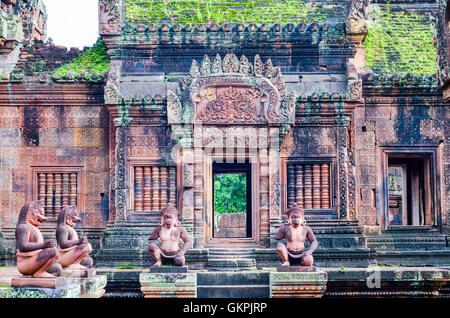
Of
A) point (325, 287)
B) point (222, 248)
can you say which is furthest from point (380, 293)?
point (222, 248)

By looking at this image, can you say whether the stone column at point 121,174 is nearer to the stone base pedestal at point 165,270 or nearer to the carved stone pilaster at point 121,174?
the carved stone pilaster at point 121,174

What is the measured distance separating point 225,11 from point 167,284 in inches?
276

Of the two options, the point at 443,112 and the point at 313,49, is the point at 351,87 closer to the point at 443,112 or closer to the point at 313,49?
the point at 313,49

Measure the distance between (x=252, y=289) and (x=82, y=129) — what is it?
5.48m

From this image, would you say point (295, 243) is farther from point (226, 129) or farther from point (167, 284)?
point (226, 129)

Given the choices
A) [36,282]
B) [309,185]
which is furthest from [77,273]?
[309,185]

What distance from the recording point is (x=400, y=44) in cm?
1722

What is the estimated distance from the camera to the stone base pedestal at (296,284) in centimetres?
1281

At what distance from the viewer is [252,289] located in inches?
532

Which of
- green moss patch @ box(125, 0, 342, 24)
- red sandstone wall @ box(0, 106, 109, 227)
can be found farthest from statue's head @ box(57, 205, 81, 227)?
green moss patch @ box(125, 0, 342, 24)

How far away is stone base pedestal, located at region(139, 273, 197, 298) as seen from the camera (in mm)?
12828

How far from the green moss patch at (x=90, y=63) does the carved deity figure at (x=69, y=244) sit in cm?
466

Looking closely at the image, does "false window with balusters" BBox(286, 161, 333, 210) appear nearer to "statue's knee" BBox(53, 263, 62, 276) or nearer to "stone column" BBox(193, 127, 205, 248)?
"stone column" BBox(193, 127, 205, 248)
